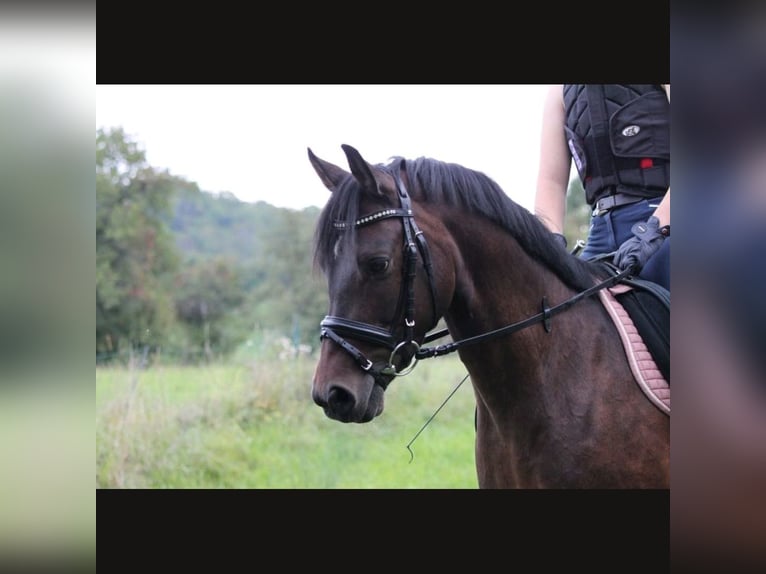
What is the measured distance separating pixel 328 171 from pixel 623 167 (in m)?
1.86

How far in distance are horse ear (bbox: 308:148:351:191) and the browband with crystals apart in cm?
35

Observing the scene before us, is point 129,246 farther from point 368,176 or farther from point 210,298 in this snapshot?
point 368,176

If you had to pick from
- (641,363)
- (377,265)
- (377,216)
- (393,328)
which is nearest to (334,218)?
(377,216)

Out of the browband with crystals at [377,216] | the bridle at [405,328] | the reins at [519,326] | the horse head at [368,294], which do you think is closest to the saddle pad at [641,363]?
the reins at [519,326]

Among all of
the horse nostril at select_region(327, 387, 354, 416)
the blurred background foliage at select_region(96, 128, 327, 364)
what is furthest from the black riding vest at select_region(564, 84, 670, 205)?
the blurred background foliage at select_region(96, 128, 327, 364)

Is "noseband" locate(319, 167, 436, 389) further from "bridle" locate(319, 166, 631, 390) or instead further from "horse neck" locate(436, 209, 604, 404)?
"horse neck" locate(436, 209, 604, 404)

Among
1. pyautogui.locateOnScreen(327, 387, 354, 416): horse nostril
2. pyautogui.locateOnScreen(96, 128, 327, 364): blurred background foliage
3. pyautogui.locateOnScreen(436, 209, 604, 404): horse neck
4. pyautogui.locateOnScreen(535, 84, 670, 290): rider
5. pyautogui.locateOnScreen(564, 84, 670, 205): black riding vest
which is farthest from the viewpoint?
pyautogui.locateOnScreen(96, 128, 327, 364): blurred background foliage

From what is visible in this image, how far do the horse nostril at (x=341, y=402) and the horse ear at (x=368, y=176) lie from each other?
2.95ft

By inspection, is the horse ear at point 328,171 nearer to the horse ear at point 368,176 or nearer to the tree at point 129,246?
the horse ear at point 368,176

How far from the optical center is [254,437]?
10.5 m

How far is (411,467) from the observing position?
9.78m

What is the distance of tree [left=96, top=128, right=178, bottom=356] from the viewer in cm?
1948

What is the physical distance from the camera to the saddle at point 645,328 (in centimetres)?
324

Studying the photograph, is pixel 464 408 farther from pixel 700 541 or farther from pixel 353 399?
pixel 700 541
